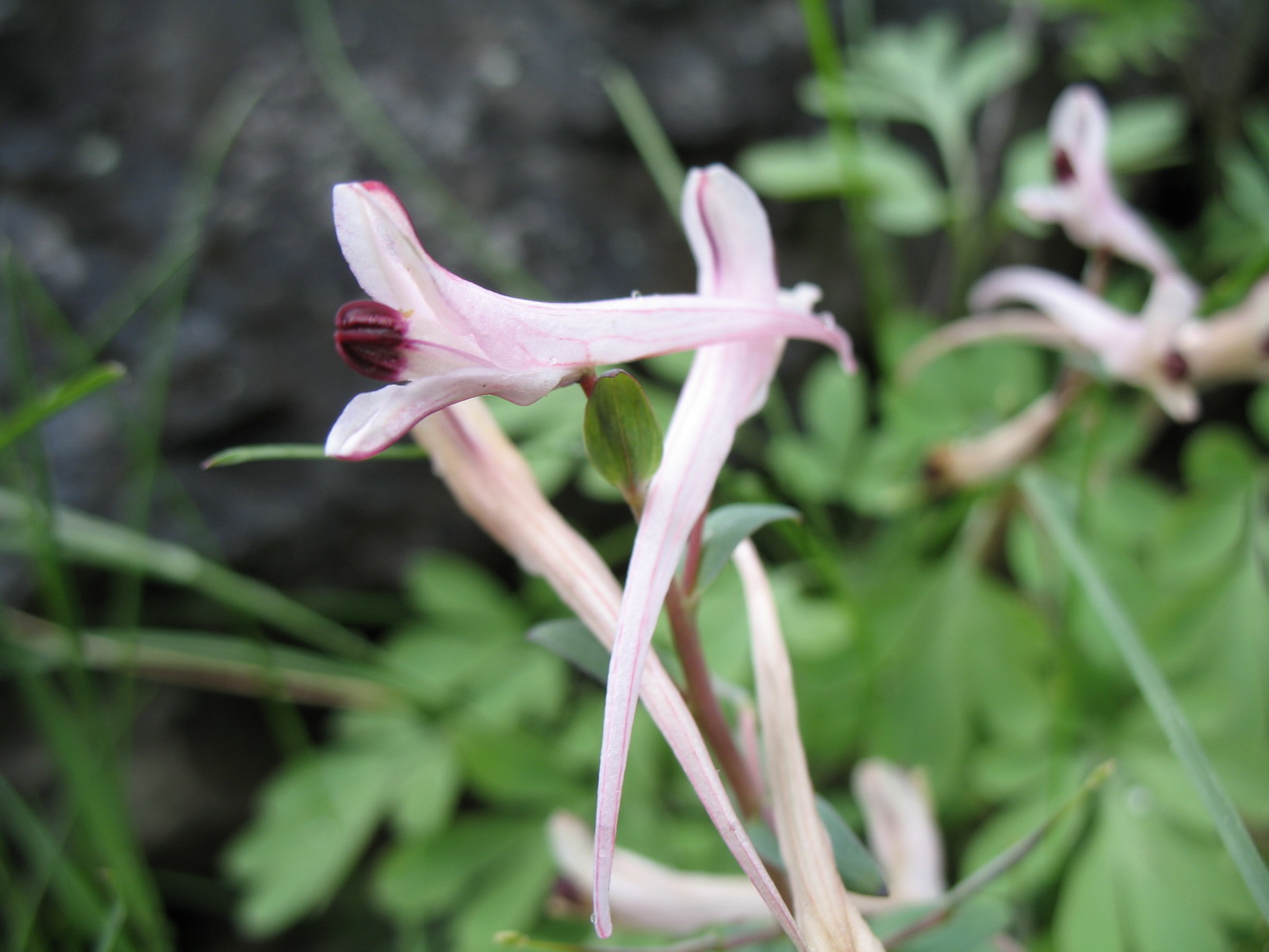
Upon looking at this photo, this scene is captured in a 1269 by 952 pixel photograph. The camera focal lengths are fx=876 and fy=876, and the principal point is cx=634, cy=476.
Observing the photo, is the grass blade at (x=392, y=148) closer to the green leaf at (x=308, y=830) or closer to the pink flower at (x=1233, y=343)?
the green leaf at (x=308, y=830)

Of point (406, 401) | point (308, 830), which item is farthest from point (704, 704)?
point (308, 830)

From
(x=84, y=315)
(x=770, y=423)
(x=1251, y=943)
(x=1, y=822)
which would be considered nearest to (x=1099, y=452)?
(x=770, y=423)

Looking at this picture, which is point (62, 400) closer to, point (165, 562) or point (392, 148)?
point (165, 562)

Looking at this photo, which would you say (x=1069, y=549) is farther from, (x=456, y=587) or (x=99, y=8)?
(x=99, y=8)

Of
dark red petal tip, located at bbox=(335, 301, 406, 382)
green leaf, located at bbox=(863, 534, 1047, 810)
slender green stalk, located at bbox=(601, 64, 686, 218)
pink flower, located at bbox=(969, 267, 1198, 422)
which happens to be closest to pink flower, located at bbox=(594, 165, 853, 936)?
dark red petal tip, located at bbox=(335, 301, 406, 382)

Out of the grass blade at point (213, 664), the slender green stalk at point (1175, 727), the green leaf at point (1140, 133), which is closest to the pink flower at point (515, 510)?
the slender green stalk at point (1175, 727)

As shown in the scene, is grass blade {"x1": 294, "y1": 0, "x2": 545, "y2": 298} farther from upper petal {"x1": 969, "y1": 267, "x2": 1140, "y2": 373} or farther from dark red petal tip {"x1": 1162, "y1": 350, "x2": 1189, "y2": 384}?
dark red petal tip {"x1": 1162, "y1": 350, "x2": 1189, "y2": 384}
